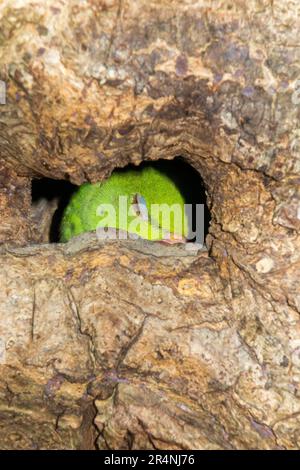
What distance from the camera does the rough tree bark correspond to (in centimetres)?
119

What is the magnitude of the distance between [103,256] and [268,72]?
71 centimetres

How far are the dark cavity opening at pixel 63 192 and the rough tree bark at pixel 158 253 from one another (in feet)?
1.50

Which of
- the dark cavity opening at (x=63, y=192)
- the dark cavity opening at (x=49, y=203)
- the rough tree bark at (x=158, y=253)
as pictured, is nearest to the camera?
the rough tree bark at (x=158, y=253)

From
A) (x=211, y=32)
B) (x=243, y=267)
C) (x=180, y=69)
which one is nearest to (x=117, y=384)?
(x=243, y=267)

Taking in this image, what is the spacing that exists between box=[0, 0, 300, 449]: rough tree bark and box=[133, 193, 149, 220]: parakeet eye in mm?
548

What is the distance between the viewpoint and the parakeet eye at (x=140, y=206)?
6.86 ft

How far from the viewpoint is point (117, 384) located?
139 centimetres

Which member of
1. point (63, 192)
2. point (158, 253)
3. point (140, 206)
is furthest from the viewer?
point (63, 192)

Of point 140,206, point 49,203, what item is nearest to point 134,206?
point 140,206

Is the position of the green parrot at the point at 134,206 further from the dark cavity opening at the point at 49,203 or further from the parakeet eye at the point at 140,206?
the dark cavity opening at the point at 49,203

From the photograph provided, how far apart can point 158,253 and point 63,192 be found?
0.97m

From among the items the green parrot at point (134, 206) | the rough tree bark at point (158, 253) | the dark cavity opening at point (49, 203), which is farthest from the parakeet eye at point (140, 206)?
the rough tree bark at point (158, 253)

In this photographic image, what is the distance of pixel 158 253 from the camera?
157 cm

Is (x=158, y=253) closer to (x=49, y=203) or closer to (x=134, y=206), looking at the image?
(x=134, y=206)
